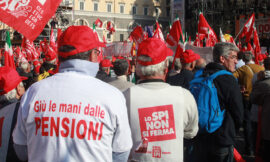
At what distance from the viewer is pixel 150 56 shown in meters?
2.52

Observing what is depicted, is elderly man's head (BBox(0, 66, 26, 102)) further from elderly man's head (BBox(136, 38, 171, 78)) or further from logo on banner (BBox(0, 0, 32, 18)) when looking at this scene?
elderly man's head (BBox(136, 38, 171, 78))

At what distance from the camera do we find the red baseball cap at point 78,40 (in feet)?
6.72

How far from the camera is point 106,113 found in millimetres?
1907

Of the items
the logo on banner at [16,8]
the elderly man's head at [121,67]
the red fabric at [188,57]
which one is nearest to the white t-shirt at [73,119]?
the logo on banner at [16,8]

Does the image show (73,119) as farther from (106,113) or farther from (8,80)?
(8,80)

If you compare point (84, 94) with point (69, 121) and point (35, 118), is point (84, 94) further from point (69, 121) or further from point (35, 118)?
point (35, 118)

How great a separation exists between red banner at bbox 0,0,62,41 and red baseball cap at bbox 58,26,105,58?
109cm

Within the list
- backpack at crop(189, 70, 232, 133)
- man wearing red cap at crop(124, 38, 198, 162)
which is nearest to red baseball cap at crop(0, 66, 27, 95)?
man wearing red cap at crop(124, 38, 198, 162)

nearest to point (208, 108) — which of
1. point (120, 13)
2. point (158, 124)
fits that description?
point (158, 124)

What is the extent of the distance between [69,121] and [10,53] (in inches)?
133

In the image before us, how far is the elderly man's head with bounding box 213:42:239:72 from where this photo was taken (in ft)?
11.3

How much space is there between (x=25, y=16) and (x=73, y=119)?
1.60 meters

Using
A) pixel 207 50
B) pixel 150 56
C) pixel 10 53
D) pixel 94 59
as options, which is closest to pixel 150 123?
pixel 150 56

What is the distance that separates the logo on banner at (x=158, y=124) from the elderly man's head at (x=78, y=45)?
0.59m
